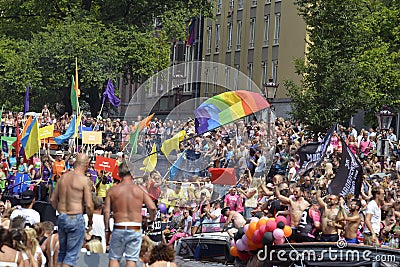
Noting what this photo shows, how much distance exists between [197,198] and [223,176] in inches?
31.8

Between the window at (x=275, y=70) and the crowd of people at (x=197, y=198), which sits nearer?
the crowd of people at (x=197, y=198)

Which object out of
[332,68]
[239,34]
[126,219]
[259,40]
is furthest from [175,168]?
[239,34]

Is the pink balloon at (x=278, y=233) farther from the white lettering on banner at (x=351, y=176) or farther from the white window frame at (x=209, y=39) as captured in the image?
the white window frame at (x=209, y=39)

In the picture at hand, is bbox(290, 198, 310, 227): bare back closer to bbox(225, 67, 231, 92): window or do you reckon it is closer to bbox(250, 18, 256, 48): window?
bbox(225, 67, 231, 92): window

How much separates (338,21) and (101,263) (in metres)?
24.9

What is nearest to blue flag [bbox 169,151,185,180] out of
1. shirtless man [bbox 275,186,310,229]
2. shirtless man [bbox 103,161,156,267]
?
shirtless man [bbox 275,186,310,229]

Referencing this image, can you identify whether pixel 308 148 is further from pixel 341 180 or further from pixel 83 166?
pixel 83 166

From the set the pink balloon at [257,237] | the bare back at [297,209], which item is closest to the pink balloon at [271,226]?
the pink balloon at [257,237]

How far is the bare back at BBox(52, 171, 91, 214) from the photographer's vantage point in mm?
15328

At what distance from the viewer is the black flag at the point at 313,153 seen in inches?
1028

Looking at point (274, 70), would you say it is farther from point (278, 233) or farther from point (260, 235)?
point (278, 233)

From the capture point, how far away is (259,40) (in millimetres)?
68750

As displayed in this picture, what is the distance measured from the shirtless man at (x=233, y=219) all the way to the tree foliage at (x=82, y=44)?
2870cm

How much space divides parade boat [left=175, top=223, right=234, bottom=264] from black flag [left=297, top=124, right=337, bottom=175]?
3740mm
